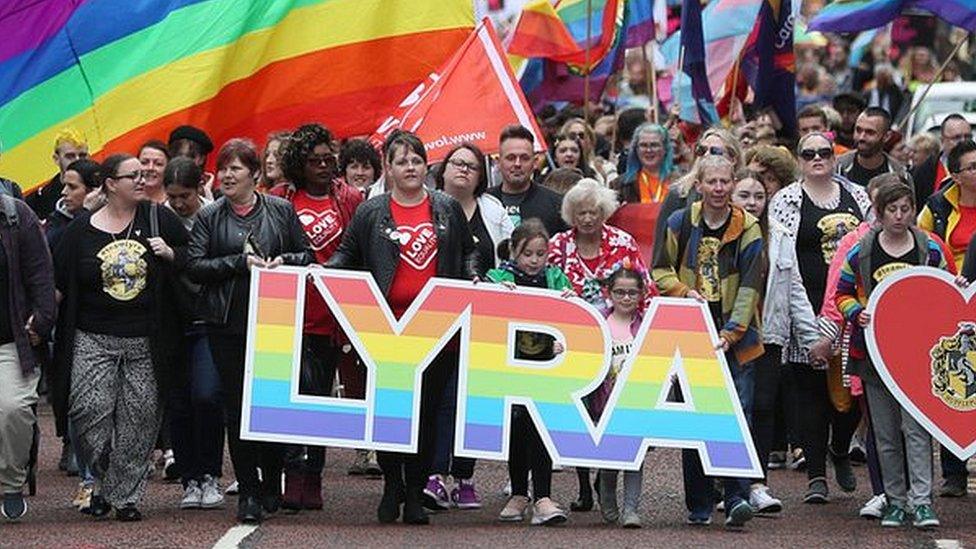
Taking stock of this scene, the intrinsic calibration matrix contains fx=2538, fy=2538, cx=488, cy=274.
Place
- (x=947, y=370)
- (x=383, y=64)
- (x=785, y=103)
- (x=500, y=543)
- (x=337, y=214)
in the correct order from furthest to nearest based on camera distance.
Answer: (x=785, y=103), (x=383, y=64), (x=337, y=214), (x=947, y=370), (x=500, y=543)

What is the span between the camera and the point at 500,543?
11391mm

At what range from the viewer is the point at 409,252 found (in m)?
12.1

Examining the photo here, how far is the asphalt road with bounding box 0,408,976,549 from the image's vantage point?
11398 mm

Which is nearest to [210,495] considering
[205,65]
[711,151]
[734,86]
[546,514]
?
[546,514]

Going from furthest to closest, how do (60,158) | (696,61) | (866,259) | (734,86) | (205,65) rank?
1. (734,86)
2. (696,61)
3. (60,158)
4. (205,65)
5. (866,259)

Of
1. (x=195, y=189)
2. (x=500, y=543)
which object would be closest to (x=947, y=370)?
(x=500, y=543)

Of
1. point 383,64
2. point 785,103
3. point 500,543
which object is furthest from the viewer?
point 785,103

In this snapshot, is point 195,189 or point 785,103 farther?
point 785,103

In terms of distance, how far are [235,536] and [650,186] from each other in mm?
5009

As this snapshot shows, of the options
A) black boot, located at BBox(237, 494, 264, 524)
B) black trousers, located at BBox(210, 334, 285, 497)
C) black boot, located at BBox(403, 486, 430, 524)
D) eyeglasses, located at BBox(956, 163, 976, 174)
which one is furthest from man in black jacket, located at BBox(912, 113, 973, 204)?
black boot, located at BBox(237, 494, 264, 524)

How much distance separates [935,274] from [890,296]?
238 millimetres

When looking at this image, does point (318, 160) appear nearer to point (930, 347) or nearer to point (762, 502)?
point (762, 502)

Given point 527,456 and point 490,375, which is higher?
point 490,375

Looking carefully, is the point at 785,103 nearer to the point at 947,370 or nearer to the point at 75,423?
the point at 947,370
